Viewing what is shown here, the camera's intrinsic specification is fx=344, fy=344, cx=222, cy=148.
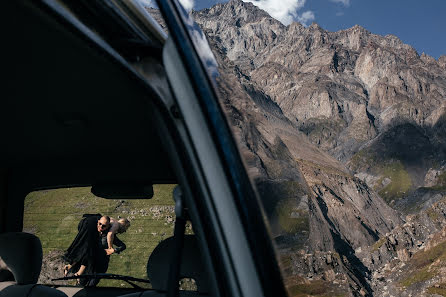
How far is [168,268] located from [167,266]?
0.19 meters

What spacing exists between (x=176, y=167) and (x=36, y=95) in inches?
63.3

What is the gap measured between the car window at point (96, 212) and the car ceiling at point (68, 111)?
0.17 metres

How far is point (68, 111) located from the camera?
7.87 ft

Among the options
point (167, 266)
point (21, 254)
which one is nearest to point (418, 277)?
point (167, 266)

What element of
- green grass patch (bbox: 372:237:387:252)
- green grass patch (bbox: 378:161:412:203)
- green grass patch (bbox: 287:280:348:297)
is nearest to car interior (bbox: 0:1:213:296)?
green grass patch (bbox: 287:280:348:297)

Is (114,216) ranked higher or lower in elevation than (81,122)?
lower

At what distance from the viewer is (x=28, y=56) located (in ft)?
6.46

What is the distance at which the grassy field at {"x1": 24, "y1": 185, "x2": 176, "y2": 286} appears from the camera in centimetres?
257

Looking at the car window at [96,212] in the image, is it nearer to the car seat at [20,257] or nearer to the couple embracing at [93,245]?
the couple embracing at [93,245]

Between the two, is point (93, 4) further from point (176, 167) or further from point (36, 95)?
point (36, 95)

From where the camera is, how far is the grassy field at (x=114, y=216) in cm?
257

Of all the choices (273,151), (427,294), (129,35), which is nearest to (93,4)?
(129,35)

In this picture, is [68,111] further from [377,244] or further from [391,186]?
[391,186]

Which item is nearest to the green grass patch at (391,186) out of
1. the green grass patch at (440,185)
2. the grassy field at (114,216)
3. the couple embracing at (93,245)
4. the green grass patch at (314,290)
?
the green grass patch at (440,185)
